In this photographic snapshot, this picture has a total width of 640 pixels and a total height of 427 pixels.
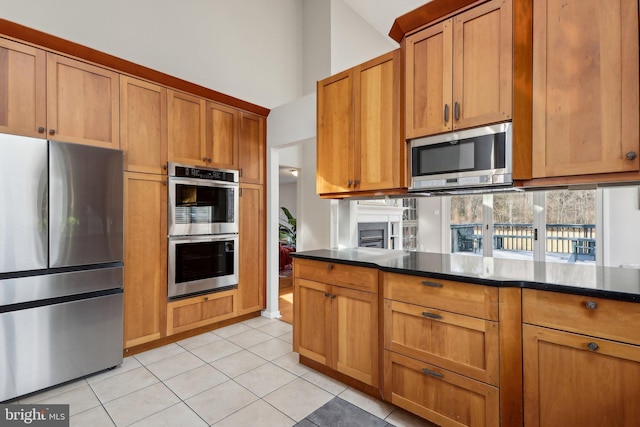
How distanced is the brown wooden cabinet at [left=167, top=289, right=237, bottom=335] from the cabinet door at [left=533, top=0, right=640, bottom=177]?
3.04 metres

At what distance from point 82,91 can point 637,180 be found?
3615 mm

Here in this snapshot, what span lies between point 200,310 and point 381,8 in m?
5.12

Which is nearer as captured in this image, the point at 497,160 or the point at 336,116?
the point at 497,160

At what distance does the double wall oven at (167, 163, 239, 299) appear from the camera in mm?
2912

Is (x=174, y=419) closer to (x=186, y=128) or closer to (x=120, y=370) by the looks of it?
(x=120, y=370)

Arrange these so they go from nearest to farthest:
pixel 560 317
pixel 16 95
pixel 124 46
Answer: pixel 560 317
pixel 16 95
pixel 124 46

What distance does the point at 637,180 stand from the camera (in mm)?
1455

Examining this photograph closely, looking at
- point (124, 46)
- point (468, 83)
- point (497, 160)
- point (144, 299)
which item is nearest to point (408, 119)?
point (468, 83)

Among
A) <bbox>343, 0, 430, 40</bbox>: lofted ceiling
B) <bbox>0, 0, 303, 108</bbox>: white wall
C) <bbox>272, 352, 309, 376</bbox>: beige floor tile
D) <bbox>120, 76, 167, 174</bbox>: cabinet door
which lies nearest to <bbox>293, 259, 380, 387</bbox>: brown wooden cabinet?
<bbox>272, 352, 309, 376</bbox>: beige floor tile

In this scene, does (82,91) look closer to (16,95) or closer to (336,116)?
(16,95)

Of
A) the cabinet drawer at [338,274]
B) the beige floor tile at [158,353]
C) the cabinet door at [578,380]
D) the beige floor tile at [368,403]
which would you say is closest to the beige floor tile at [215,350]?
the beige floor tile at [158,353]

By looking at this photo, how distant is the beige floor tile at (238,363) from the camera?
96.5 inches

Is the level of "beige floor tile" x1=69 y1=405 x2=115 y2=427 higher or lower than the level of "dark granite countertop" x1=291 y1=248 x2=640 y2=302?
lower

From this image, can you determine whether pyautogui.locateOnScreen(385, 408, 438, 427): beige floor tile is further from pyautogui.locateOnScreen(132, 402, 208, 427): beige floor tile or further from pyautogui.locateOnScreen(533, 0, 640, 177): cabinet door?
pyautogui.locateOnScreen(533, 0, 640, 177): cabinet door
